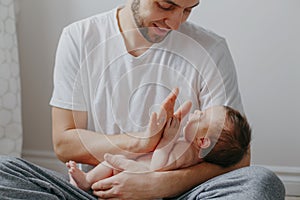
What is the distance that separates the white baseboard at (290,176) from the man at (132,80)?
873mm

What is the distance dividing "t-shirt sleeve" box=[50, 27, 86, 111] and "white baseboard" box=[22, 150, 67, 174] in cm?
98

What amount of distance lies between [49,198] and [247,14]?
1280 mm

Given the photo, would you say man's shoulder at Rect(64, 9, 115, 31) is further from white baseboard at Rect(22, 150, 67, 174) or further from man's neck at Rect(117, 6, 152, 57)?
white baseboard at Rect(22, 150, 67, 174)

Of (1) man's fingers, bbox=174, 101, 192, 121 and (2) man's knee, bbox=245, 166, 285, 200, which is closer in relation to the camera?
(2) man's knee, bbox=245, 166, 285, 200

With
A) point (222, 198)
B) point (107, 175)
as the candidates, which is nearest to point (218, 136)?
point (222, 198)

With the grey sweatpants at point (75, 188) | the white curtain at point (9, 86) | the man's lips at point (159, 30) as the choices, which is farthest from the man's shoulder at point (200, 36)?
the white curtain at point (9, 86)

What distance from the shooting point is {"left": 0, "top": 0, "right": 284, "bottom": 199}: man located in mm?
1540

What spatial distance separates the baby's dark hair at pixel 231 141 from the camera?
58.1 inches

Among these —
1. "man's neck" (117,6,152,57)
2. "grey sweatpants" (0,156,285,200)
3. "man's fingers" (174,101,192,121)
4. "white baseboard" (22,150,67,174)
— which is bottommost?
"white baseboard" (22,150,67,174)

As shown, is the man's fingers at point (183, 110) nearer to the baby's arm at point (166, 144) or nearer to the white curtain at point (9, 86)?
the baby's arm at point (166, 144)

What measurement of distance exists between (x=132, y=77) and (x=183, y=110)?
21cm

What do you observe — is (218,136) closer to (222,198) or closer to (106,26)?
(222,198)

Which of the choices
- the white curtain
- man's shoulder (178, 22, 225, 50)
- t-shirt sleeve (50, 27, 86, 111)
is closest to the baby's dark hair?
man's shoulder (178, 22, 225, 50)

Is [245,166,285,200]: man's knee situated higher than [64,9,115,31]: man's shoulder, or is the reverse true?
[64,9,115,31]: man's shoulder
